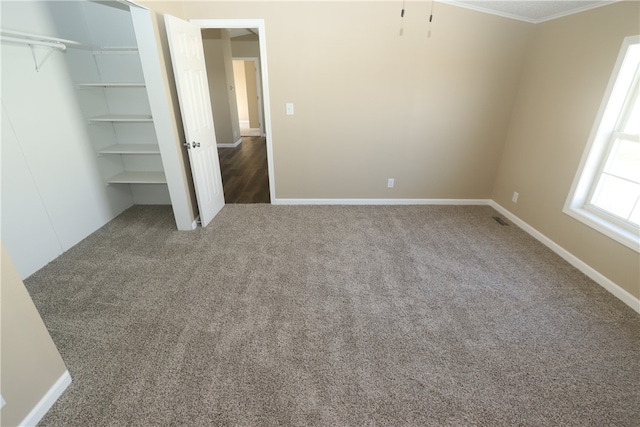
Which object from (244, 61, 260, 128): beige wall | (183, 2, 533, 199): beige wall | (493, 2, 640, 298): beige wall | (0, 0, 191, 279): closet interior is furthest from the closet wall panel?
(244, 61, 260, 128): beige wall

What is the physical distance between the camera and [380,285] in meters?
2.35

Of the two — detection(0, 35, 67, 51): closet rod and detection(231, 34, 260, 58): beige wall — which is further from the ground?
detection(231, 34, 260, 58): beige wall

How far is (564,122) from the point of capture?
105 inches

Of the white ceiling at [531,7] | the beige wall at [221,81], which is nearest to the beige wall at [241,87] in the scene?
the beige wall at [221,81]

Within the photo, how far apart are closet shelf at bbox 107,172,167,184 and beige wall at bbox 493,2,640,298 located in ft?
12.9

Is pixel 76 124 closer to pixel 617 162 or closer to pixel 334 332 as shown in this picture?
pixel 334 332

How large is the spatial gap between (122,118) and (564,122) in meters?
4.30

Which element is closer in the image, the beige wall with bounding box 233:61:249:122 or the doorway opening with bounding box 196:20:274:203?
the doorway opening with bounding box 196:20:274:203

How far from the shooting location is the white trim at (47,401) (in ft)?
4.40

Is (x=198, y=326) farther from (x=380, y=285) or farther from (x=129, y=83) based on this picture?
(x=129, y=83)

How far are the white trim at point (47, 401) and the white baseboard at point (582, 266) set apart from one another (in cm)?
358

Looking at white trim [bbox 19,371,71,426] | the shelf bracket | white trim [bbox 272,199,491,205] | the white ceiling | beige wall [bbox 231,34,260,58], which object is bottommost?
white trim [bbox 19,371,71,426]

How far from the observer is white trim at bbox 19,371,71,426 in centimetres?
134

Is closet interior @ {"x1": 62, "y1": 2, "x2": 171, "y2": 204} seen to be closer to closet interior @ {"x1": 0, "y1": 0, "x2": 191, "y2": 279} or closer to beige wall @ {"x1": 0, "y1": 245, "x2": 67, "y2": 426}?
closet interior @ {"x1": 0, "y1": 0, "x2": 191, "y2": 279}
